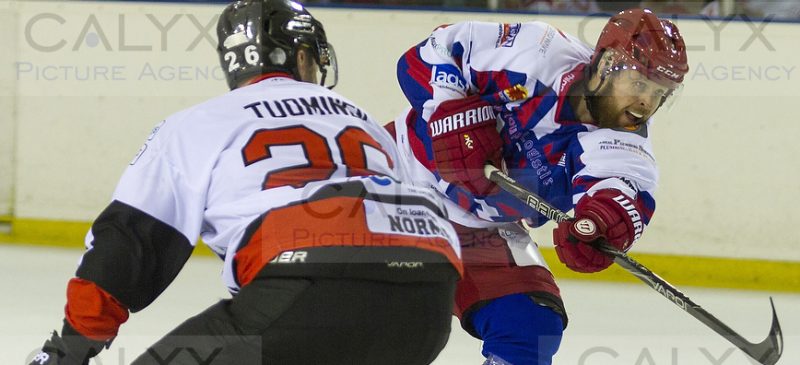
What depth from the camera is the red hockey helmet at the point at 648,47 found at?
8.91 feet

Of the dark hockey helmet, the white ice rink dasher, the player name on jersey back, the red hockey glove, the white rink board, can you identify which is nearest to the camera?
the player name on jersey back

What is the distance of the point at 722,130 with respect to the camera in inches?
192

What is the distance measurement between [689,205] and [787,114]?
21.8 inches

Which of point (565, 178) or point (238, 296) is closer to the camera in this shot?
point (238, 296)

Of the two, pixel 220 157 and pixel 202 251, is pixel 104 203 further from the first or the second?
pixel 220 157

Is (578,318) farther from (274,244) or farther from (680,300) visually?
(274,244)

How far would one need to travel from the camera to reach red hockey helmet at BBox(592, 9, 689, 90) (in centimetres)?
271

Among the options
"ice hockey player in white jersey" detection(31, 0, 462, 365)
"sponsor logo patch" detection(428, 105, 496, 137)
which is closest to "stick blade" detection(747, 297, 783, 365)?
"sponsor logo patch" detection(428, 105, 496, 137)

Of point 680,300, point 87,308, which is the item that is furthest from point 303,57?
point 680,300

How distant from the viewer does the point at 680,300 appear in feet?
9.16

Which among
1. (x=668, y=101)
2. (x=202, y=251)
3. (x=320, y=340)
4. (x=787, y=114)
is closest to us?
(x=320, y=340)

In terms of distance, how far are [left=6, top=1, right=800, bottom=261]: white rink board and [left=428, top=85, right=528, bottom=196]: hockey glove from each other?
2.09 m

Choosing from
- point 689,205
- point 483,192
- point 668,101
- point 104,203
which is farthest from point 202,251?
point 668,101

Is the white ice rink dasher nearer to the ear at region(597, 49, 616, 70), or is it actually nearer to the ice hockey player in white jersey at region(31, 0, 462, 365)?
the ear at region(597, 49, 616, 70)
